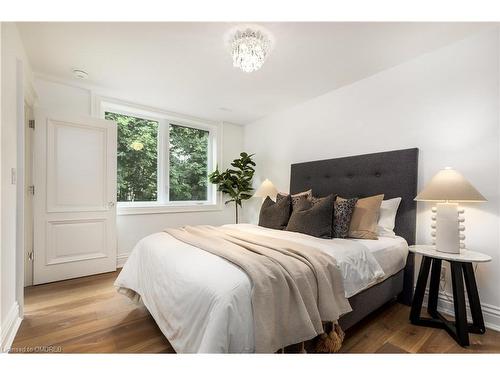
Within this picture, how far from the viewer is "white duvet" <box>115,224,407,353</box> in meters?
1.02

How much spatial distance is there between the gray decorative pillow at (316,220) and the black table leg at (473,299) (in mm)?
923

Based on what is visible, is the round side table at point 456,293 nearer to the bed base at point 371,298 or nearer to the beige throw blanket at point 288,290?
the bed base at point 371,298

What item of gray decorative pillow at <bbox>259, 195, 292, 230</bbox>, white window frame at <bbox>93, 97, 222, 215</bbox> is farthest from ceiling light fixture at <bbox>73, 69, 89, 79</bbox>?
gray decorative pillow at <bbox>259, 195, 292, 230</bbox>

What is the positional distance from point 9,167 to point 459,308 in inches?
121

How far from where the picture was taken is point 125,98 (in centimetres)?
313

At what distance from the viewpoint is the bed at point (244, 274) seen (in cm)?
105

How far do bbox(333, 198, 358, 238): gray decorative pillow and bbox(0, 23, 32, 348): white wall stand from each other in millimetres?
2327

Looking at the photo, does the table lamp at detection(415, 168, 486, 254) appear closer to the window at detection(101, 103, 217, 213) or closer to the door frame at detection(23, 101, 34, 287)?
the window at detection(101, 103, 217, 213)

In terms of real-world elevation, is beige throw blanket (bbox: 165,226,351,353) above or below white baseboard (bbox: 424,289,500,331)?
above

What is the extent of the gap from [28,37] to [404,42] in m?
3.01

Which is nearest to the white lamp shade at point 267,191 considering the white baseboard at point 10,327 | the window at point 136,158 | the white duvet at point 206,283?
the white duvet at point 206,283
